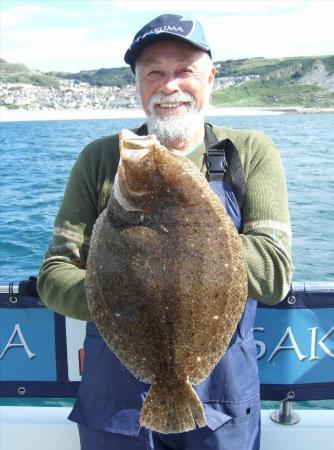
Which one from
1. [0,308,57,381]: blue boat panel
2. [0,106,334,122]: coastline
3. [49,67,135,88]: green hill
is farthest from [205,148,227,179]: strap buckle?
[49,67,135,88]: green hill

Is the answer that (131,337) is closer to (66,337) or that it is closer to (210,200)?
(210,200)

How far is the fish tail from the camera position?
1.89m

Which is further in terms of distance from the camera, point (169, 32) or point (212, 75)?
point (212, 75)

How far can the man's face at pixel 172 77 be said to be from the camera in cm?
245

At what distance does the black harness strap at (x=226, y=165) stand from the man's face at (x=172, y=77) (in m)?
0.20

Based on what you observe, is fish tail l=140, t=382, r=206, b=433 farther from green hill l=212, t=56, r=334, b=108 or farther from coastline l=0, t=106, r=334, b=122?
green hill l=212, t=56, r=334, b=108

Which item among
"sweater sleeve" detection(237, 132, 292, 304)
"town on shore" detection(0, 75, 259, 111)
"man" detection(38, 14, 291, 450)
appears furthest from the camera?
"town on shore" detection(0, 75, 259, 111)

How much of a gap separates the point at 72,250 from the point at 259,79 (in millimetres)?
122375

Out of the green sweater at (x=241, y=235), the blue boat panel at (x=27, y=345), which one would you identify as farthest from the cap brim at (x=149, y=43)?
the blue boat panel at (x=27, y=345)

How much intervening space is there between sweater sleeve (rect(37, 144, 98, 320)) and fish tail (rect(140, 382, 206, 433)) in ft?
1.53

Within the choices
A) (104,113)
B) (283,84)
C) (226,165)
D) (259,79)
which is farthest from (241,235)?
(259,79)

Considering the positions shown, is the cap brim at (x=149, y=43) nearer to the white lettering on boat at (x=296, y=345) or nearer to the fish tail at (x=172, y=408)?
the fish tail at (x=172, y=408)

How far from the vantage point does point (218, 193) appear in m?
2.34

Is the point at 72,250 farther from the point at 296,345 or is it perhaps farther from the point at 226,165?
the point at 296,345
